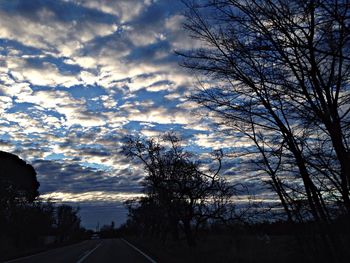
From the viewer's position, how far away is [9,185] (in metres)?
43.0

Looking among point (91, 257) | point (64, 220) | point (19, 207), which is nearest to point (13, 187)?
point (19, 207)

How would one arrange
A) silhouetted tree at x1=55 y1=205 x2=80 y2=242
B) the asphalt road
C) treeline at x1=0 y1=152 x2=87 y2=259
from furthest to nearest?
silhouetted tree at x1=55 y1=205 x2=80 y2=242 < treeline at x1=0 y1=152 x2=87 y2=259 < the asphalt road

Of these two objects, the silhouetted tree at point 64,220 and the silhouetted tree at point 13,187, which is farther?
the silhouetted tree at point 64,220

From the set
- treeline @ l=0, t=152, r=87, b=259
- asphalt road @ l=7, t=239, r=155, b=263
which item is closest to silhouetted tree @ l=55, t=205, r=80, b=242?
treeline @ l=0, t=152, r=87, b=259

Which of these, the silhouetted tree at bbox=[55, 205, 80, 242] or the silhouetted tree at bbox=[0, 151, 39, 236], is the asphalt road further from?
the silhouetted tree at bbox=[55, 205, 80, 242]

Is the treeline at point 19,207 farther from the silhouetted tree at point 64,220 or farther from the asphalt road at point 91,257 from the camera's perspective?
the silhouetted tree at point 64,220

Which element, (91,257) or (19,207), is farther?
(19,207)

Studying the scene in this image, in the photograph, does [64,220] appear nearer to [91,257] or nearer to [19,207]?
[19,207]

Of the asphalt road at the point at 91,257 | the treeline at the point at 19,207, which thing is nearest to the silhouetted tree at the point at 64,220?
the treeline at the point at 19,207

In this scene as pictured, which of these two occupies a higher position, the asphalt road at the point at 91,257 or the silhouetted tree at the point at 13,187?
the silhouetted tree at the point at 13,187

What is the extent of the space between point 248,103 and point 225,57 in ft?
3.37

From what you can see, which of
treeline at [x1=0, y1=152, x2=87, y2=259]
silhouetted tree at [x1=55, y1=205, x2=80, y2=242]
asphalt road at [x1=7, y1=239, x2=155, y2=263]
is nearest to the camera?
asphalt road at [x1=7, y1=239, x2=155, y2=263]

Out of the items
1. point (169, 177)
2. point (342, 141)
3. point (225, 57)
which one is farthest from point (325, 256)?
point (169, 177)

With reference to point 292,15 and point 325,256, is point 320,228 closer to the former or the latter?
point 325,256
